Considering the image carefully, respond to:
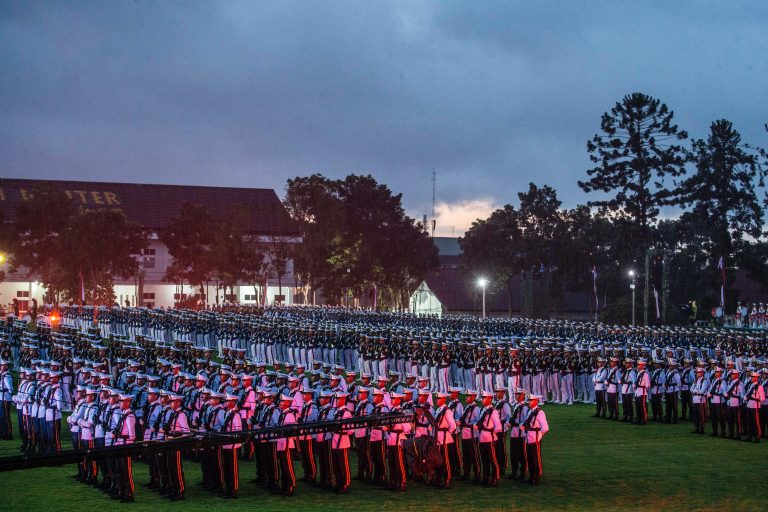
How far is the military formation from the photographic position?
1877cm

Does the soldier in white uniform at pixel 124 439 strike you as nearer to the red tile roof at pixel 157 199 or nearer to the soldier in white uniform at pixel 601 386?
the soldier in white uniform at pixel 601 386

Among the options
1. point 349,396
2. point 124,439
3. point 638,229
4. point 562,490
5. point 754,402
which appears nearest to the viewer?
point 124,439

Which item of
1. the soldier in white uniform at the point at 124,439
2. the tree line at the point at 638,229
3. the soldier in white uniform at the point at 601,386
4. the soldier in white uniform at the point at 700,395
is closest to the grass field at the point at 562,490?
the soldier in white uniform at the point at 124,439

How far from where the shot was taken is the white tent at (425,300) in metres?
85.7

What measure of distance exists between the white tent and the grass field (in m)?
60.7

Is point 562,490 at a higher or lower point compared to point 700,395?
lower

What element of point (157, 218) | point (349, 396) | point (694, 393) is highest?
point (157, 218)

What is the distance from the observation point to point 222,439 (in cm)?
1412

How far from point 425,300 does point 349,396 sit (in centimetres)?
6744

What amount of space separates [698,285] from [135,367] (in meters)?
59.3

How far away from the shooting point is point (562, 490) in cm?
1920

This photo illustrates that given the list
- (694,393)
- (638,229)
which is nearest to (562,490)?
(694,393)

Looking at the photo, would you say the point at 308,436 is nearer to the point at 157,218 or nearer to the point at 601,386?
the point at 601,386

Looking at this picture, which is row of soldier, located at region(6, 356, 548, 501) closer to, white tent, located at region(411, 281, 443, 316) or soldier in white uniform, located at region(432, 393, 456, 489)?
soldier in white uniform, located at region(432, 393, 456, 489)
